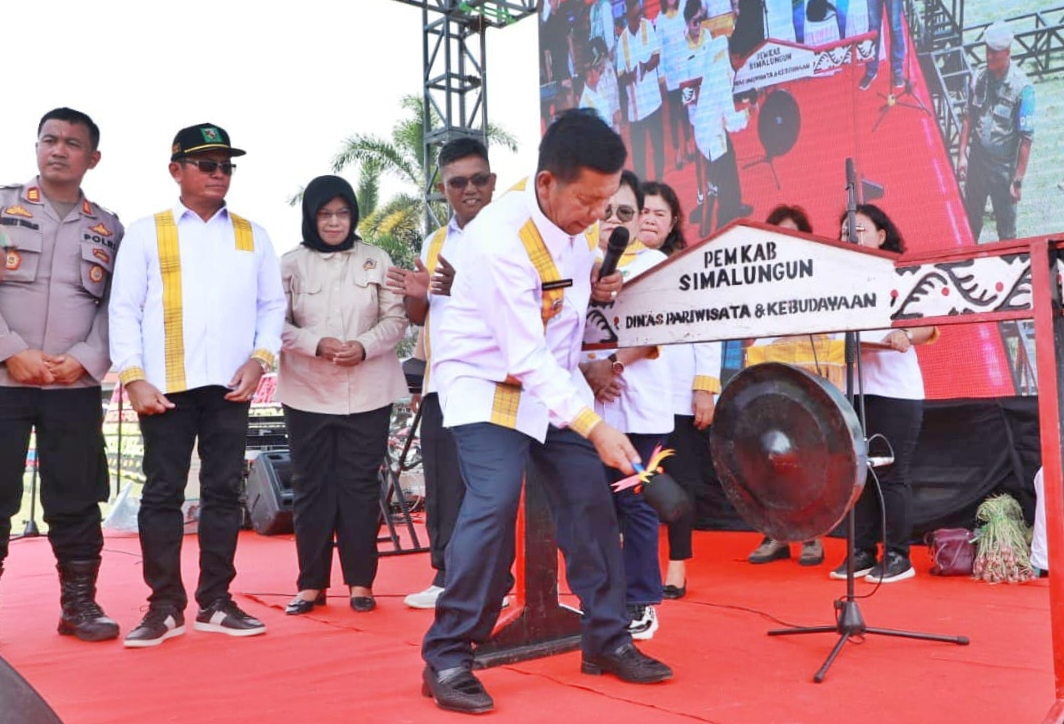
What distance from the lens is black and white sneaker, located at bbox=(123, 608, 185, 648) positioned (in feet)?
10.7

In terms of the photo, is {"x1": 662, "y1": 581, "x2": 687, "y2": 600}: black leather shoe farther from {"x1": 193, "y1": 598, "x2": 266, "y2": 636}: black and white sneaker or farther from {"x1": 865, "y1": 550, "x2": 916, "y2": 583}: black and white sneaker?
{"x1": 193, "y1": 598, "x2": 266, "y2": 636}: black and white sneaker

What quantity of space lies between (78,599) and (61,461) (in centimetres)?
50

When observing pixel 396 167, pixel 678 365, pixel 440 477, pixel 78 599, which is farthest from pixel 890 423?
pixel 396 167

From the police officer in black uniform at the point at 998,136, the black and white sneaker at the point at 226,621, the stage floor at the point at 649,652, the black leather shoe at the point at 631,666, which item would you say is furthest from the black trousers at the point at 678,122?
the black leather shoe at the point at 631,666

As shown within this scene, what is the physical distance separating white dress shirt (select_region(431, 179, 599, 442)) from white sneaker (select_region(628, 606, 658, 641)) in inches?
36.6

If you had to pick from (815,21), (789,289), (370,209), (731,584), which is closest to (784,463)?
(789,289)

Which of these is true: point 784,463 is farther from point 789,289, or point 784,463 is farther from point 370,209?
point 370,209

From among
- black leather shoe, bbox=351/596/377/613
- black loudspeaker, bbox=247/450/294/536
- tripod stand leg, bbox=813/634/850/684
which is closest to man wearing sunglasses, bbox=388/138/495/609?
black leather shoe, bbox=351/596/377/613

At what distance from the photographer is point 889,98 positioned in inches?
214

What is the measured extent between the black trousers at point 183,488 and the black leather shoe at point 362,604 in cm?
55

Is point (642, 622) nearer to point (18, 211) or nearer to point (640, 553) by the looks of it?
point (640, 553)

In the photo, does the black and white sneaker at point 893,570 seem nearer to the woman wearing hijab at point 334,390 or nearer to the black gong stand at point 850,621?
the black gong stand at point 850,621

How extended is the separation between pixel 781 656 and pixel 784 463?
0.66 metres

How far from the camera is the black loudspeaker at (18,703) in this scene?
4.22ft
